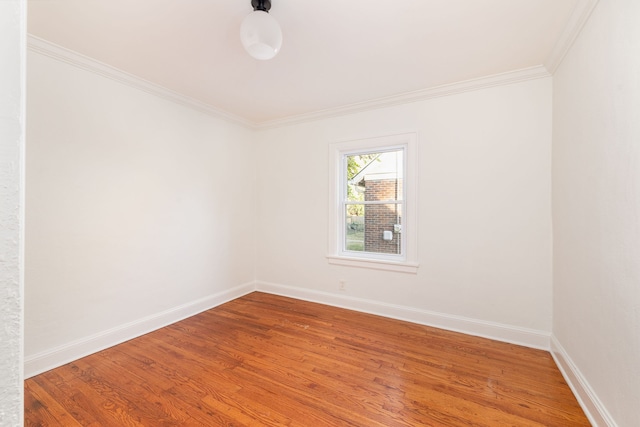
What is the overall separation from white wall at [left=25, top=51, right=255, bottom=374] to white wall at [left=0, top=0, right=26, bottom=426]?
7.46 feet

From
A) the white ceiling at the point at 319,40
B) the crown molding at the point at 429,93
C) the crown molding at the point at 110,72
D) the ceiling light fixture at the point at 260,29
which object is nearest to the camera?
the ceiling light fixture at the point at 260,29

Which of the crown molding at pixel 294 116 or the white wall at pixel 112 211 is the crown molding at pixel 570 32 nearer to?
the crown molding at pixel 294 116

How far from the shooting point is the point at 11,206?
18.1 inches

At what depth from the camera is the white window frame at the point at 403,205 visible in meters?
3.05

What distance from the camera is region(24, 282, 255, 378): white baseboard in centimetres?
210

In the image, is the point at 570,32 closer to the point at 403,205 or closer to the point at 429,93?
the point at 429,93

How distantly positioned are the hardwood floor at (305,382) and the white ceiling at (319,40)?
254cm

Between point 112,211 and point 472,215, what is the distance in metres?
3.46

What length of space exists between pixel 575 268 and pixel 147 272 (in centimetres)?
370

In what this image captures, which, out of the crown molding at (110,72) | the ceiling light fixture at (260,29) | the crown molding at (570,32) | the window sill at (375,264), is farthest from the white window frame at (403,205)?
the ceiling light fixture at (260,29)

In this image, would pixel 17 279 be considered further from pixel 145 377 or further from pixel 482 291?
pixel 482 291

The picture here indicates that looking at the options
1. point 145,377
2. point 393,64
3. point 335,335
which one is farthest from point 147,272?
point 393,64

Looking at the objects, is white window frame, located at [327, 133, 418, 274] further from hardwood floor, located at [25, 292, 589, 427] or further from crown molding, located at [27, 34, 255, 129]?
crown molding, located at [27, 34, 255, 129]

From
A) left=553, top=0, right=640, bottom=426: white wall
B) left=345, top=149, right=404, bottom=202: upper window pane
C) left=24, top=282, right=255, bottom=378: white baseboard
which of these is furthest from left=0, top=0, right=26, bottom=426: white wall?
left=345, top=149, right=404, bottom=202: upper window pane
